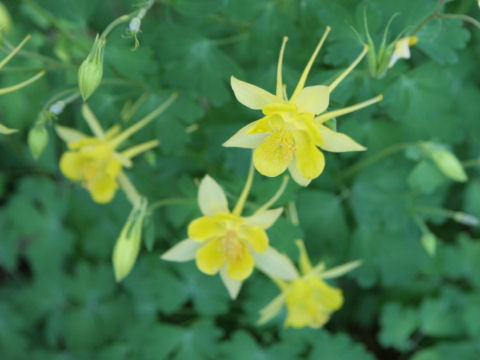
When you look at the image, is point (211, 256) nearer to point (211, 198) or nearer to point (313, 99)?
point (211, 198)

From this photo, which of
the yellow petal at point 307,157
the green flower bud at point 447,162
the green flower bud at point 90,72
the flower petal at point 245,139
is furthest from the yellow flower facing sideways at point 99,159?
the green flower bud at point 447,162

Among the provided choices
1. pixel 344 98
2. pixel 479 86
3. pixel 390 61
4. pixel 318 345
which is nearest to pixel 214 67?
pixel 344 98

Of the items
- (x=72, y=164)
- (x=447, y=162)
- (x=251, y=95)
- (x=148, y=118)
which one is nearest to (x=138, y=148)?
(x=148, y=118)

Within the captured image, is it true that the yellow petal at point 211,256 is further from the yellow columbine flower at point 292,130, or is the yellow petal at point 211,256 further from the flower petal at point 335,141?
the flower petal at point 335,141

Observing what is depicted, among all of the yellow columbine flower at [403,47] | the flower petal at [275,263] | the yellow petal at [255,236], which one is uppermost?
the yellow columbine flower at [403,47]

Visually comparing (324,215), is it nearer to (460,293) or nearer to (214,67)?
(214,67)

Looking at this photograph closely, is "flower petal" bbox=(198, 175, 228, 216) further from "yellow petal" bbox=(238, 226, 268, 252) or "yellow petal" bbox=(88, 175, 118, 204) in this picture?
"yellow petal" bbox=(88, 175, 118, 204)

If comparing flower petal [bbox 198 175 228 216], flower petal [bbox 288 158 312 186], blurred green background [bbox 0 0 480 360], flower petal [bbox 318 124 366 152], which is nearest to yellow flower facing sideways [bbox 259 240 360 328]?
blurred green background [bbox 0 0 480 360]
